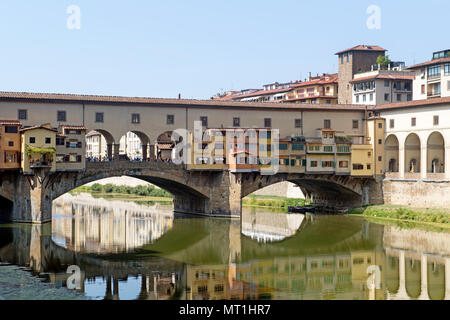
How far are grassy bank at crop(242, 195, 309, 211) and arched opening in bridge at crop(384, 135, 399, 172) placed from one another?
29.4ft

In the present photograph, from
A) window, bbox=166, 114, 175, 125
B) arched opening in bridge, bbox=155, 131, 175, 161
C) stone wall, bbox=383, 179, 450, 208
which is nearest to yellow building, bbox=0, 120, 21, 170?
window, bbox=166, 114, 175, 125

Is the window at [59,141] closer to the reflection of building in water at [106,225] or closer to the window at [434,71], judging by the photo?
the reflection of building in water at [106,225]

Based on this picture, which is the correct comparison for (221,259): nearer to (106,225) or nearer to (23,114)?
(106,225)

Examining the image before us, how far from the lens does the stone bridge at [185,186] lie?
151 ft

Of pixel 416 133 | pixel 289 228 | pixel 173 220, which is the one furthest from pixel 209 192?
pixel 416 133

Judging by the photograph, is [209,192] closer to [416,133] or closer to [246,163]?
[246,163]

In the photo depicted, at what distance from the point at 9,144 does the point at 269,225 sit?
64.6ft

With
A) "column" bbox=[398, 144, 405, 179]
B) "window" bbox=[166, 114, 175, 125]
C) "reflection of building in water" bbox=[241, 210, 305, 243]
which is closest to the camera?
"reflection of building in water" bbox=[241, 210, 305, 243]

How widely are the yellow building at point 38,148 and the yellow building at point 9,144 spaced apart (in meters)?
0.46

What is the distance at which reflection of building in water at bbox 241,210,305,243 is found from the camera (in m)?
45.9

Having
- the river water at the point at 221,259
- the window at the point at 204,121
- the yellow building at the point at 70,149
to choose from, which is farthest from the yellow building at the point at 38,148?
the window at the point at 204,121

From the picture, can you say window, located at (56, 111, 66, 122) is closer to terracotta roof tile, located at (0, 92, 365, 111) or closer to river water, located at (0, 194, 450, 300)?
terracotta roof tile, located at (0, 92, 365, 111)
